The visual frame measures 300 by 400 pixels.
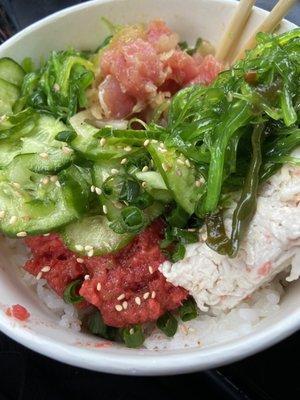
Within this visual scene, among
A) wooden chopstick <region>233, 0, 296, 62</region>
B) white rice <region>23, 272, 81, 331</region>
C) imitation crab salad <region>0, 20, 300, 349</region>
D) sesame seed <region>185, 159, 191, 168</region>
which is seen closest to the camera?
imitation crab salad <region>0, 20, 300, 349</region>

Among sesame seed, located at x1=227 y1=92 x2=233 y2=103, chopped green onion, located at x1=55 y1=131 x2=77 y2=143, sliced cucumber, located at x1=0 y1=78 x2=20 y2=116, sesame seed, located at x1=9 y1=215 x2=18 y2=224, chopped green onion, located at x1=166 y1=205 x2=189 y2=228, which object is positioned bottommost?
chopped green onion, located at x1=166 y1=205 x2=189 y2=228

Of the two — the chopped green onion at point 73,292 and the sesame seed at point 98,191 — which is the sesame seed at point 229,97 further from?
the chopped green onion at point 73,292

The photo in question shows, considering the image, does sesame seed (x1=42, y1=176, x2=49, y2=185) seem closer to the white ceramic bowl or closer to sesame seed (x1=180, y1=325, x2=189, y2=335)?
the white ceramic bowl

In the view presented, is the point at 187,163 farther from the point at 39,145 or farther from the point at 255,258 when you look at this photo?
the point at 39,145

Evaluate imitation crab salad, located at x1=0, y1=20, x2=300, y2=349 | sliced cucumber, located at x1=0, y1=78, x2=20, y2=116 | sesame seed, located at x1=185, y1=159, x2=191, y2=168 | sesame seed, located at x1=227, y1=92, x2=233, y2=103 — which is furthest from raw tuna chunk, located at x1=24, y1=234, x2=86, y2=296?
sesame seed, located at x1=227, y1=92, x2=233, y2=103

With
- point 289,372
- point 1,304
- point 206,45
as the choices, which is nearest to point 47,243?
point 1,304

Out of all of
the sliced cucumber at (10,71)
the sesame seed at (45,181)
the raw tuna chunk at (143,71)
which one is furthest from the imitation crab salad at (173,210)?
the sliced cucumber at (10,71)
